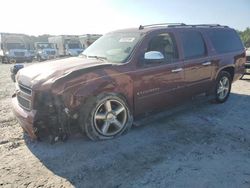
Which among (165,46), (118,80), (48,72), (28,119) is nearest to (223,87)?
(165,46)

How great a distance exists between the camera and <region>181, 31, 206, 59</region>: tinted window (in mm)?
5633

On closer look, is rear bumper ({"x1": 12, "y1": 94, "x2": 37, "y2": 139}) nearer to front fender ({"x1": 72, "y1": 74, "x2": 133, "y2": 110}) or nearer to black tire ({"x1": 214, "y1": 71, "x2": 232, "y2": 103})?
front fender ({"x1": 72, "y1": 74, "x2": 133, "y2": 110})

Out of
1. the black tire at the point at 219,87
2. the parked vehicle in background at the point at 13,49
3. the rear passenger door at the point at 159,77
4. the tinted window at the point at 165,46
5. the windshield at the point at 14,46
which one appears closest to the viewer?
the rear passenger door at the point at 159,77

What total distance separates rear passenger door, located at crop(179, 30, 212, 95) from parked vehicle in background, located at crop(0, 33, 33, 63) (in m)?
23.3

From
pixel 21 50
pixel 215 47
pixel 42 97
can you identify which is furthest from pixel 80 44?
pixel 42 97

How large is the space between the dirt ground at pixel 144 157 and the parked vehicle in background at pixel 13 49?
72.9 ft

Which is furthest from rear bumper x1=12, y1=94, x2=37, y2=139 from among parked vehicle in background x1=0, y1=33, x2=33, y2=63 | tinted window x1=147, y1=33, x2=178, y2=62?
parked vehicle in background x1=0, y1=33, x2=33, y2=63

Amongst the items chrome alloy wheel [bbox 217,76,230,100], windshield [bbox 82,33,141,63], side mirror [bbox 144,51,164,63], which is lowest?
chrome alloy wheel [bbox 217,76,230,100]

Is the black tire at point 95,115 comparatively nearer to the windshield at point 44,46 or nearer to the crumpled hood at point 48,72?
the crumpled hood at point 48,72

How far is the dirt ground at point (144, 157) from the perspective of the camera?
338 centimetres

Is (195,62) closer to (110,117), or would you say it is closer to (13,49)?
(110,117)

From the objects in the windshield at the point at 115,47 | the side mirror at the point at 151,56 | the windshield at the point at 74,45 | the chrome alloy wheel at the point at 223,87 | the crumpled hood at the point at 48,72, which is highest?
the windshield at the point at 115,47

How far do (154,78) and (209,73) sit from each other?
193cm

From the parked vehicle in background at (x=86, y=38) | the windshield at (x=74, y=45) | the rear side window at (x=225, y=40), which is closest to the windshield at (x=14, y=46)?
the windshield at (x=74, y=45)
